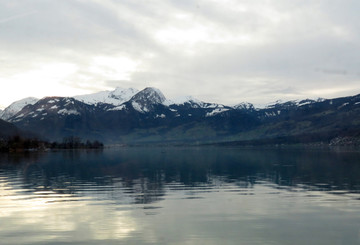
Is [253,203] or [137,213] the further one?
[253,203]

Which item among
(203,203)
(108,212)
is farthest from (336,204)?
(108,212)

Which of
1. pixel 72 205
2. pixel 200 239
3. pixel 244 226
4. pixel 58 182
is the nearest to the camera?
pixel 200 239

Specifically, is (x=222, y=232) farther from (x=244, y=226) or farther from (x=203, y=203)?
(x=203, y=203)

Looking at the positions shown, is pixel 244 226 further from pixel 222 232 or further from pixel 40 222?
pixel 40 222

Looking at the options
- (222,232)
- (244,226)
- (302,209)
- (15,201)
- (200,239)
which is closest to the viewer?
(200,239)

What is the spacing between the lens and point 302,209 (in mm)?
44281

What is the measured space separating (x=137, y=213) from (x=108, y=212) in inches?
128

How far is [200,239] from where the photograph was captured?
103 feet

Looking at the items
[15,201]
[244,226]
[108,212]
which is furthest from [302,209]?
[15,201]

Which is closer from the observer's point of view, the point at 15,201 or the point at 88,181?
the point at 15,201

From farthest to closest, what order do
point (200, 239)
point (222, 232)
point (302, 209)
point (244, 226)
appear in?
1. point (302, 209)
2. point (244, 226)
3. point (222, 232)
4. point (200, 239)

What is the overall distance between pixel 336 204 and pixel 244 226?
57.1 ft

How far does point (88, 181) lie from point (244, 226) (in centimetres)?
4669

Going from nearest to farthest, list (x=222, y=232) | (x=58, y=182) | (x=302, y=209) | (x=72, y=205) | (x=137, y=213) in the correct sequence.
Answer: (x=222, y=232), (x=137, y=213), (x=302, y=209), (x=72, y=205), (x=58, y=182)
